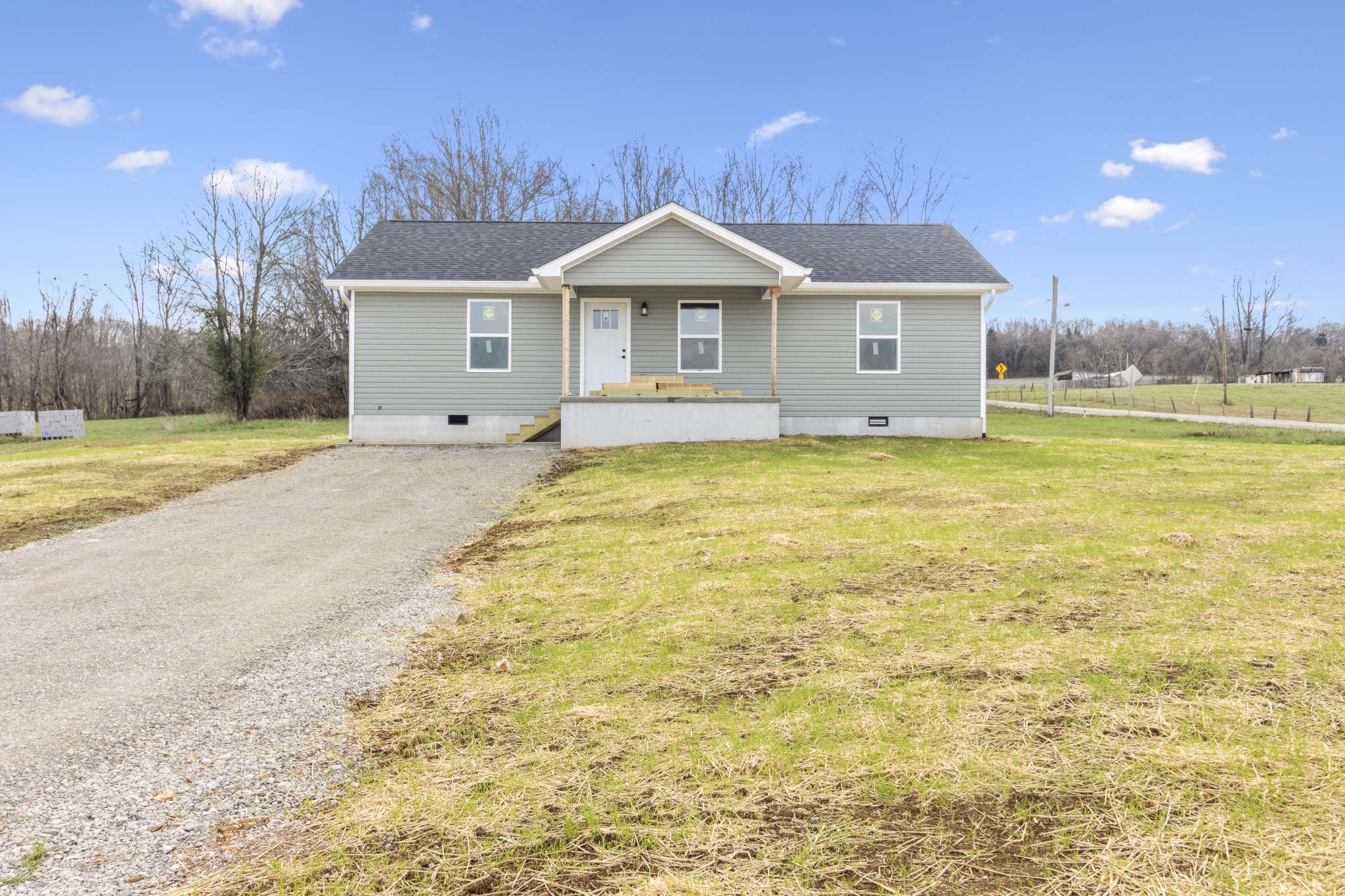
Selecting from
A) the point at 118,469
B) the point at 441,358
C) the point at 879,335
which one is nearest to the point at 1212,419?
the point at 879,335

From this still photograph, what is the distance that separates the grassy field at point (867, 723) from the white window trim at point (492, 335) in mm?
10284

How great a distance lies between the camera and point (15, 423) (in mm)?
21328

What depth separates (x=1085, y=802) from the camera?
242cm

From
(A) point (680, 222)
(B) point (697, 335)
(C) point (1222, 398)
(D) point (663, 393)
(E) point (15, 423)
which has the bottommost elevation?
(E) point (15, 423)

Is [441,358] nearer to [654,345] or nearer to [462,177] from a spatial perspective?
[654,345]

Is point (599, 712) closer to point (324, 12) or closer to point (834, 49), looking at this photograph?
point (324, 12)

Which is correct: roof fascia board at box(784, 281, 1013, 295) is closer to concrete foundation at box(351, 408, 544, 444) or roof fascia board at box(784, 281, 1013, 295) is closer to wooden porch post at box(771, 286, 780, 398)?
wooden porch post at box(771, 286, 780, 398)

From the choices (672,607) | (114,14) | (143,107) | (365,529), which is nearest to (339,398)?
(143,107)

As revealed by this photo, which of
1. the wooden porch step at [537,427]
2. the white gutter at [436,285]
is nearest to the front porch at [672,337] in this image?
the wooden porch step at [537,427]

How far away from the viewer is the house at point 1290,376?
6900cm

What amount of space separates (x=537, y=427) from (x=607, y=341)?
235 centimetres

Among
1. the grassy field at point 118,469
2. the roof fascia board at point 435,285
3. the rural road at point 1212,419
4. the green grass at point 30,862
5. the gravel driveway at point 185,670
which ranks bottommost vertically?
the green grass at point 30,862

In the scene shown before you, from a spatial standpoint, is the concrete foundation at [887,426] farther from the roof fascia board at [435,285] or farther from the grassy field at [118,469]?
the grassy field at [118,469]

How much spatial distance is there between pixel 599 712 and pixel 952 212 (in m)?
38.5
